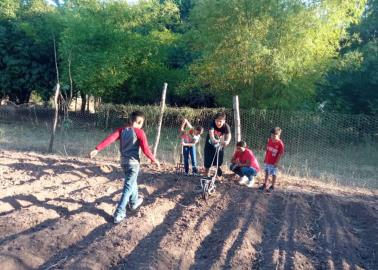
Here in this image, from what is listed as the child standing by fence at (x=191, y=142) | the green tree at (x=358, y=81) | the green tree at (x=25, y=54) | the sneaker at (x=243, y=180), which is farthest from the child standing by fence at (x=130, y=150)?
the green tree at (x=25, y=54)

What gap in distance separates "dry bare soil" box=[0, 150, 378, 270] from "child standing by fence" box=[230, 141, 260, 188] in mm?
271

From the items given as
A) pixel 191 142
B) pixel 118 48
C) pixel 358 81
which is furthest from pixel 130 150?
pixel 358 81

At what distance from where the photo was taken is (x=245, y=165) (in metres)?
7.73

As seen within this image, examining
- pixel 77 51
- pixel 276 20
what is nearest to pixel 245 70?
pixel 276 20

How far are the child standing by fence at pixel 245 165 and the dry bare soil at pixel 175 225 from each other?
271 millimetres

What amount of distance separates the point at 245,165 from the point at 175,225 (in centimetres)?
258

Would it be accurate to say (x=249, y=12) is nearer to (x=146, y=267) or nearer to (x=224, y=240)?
(x=224, y=240)

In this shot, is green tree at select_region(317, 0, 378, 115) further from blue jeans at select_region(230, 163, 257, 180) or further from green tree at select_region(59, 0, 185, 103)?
blue jeans at select_region(230, 163, 257, 180)

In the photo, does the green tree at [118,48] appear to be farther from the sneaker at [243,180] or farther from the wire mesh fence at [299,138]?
the sneaker at [243,180]

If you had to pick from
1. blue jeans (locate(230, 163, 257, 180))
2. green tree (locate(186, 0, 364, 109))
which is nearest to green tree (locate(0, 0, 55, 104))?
green tree (locate(186, 0, 364, 109))

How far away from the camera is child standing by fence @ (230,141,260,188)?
7688 mm

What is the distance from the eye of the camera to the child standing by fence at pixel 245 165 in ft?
25.2

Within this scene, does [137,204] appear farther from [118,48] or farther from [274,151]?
[118,48]

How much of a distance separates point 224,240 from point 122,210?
1433 millimetres
